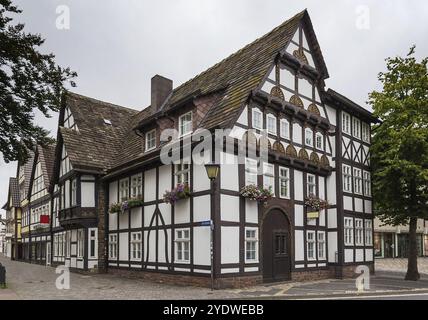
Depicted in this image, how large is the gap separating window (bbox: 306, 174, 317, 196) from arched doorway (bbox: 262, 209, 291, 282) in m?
2.58

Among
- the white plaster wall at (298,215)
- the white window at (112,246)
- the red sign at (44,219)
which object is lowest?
the white window at (112,246)

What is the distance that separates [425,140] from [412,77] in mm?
3181

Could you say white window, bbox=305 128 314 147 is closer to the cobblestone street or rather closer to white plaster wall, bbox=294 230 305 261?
white plaster wall, bbox=294 230 305 261

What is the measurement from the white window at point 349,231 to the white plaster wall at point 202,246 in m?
9.48

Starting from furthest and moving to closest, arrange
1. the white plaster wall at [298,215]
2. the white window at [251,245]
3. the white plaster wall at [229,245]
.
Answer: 1. the white plaster wall at [298,215]
2. the white window at [251,245]
3. the white plaster wall at [229,245]

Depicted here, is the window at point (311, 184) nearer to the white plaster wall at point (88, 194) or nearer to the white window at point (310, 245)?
the white window at point (310, 245)

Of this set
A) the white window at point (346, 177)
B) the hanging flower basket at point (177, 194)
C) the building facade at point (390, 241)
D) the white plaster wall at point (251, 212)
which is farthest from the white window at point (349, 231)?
the building facade at point (390, 241)

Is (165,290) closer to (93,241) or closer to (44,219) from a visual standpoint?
(93,241)

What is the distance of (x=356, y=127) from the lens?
90.0 feet

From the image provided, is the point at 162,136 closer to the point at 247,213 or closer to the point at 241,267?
the point at 247,213

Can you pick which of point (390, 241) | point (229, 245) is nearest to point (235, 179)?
point (229, 245)

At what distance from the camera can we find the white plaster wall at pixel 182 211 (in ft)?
65.8

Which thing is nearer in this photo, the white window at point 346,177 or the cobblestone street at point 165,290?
the cobblestone street at point 165,290

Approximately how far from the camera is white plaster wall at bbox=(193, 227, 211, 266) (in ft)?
61.2
